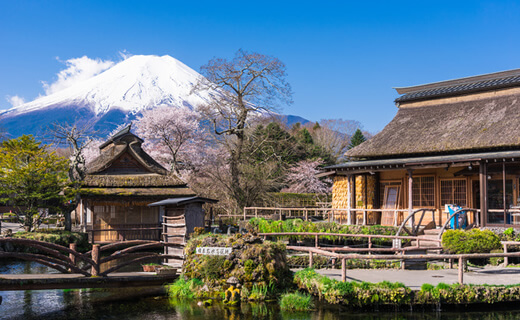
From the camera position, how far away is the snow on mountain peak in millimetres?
175500

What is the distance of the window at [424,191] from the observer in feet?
79.0

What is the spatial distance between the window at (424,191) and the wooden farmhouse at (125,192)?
39.9 feet

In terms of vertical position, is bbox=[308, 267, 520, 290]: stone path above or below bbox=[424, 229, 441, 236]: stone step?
below

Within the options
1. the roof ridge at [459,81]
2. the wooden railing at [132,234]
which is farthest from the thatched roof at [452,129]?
the wooden railing at [132,234]

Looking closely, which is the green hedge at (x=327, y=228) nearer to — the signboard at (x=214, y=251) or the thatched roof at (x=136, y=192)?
the thatched roof at (x=136, y=192)

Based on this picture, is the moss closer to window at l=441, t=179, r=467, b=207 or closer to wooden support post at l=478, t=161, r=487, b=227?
wooden support post at l=478, t=161, r=487, b=227

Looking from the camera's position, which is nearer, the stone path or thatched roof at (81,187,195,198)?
the stone path

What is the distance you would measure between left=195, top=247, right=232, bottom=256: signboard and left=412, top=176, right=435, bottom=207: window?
1395 cm

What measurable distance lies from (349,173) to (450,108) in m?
6.83

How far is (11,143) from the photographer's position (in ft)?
86.8

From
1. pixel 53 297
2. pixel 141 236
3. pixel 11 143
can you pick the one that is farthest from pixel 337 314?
pixel 11 143

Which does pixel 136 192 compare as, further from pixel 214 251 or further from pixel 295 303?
pixel 295 303

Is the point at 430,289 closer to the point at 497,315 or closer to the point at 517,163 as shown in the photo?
the point at 497,315

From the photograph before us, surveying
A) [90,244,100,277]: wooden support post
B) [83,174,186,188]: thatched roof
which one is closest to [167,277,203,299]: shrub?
[90,244,100,277]: wooden support post
